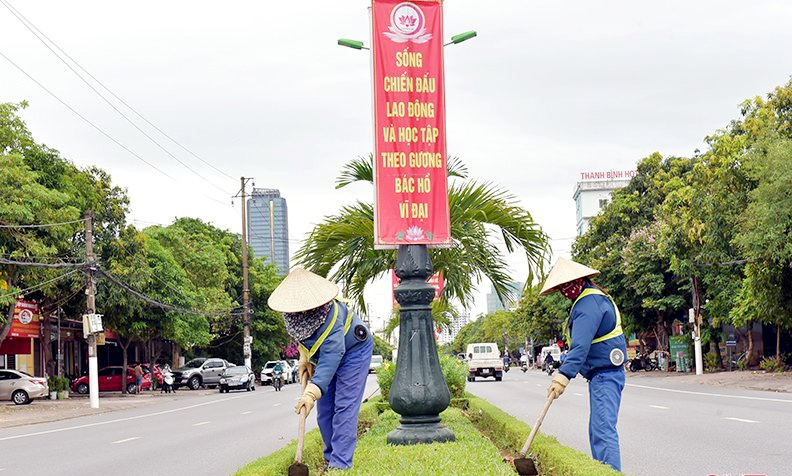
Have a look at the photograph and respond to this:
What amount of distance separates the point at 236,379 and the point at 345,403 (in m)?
37.4

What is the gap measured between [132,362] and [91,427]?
38453mm

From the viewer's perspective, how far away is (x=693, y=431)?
1341cm

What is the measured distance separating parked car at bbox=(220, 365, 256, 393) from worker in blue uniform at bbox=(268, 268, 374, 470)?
121 feet

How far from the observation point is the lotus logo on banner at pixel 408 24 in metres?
10.1

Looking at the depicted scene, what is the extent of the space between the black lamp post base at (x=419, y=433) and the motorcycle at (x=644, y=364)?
40842 mm

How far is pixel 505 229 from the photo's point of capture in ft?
41.0

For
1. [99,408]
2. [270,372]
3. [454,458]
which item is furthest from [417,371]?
[270,372]

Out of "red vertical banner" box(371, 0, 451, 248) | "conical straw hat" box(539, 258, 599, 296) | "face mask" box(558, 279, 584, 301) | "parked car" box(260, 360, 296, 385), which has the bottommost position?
"parked car" box(260, 360, 296, 385)

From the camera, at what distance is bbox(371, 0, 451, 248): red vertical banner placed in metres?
9.90

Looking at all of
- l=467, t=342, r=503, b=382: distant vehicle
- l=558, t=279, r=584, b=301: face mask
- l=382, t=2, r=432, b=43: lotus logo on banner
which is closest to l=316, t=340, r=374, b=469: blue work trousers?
l=558, t=279, r=584, b=301: face mask

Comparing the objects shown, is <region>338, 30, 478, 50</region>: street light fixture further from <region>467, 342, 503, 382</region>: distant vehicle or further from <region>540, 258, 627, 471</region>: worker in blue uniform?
<region>467, 342, 503, 382</region>: distant vehicle

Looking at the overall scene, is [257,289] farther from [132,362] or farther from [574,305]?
[574,305]

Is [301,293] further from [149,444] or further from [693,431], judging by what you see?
[149,444]

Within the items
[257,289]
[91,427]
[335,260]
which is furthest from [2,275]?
[257,289]
